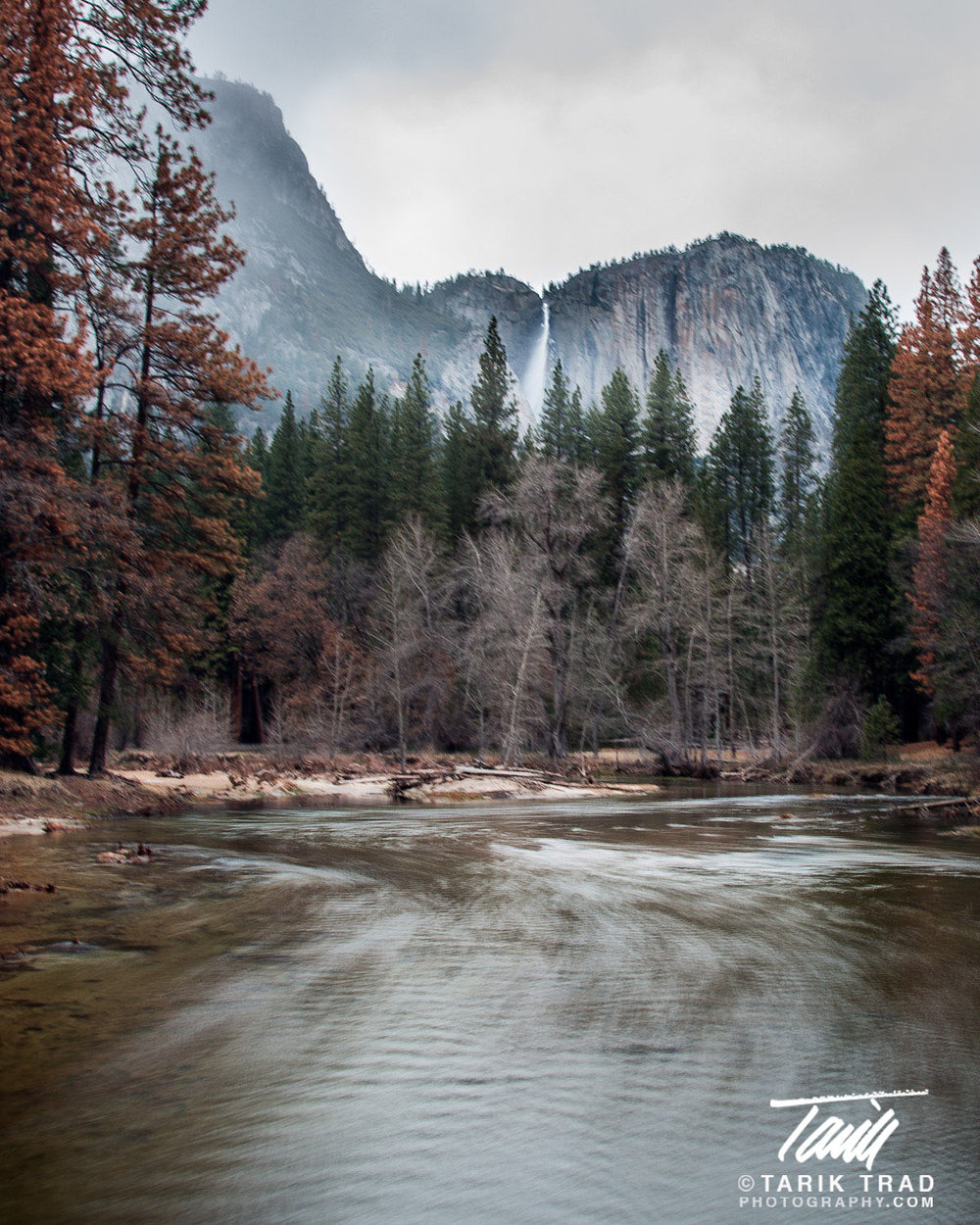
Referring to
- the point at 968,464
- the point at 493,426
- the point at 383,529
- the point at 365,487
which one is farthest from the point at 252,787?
the point at 493,426

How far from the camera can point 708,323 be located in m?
178

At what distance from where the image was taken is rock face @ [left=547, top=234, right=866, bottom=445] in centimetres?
17800

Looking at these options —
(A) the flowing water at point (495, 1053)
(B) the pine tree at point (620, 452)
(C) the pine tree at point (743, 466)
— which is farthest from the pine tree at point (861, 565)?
(A) the flowing water at point (495, 1053)

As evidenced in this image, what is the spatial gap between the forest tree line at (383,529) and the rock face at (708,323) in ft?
379

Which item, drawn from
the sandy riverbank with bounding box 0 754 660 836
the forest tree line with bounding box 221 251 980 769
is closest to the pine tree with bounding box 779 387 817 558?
the forest tree line with bounding box 221 251 980 769

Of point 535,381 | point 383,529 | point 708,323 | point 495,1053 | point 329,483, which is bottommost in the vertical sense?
point 495,1053

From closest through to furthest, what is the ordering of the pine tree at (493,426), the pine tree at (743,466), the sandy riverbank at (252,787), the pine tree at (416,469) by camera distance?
the sandy riverbank at (252,787) < the pine tree at (416,469) < the pine tree at (493,426) < the pine tree at (743,466)

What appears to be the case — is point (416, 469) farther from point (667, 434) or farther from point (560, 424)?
point (667, 434)

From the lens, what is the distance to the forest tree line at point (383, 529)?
15.2 metres

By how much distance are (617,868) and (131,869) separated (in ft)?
17.4

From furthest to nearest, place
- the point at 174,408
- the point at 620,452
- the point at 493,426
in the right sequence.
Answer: the point at 493,426 < the point at 620,452 < the point at 174,408

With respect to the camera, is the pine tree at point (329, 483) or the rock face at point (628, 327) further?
the rock face at point (628, 327)

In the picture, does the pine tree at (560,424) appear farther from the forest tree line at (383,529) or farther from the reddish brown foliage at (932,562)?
the reddish brown foliage at (932,562)

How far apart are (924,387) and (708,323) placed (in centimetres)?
14871
